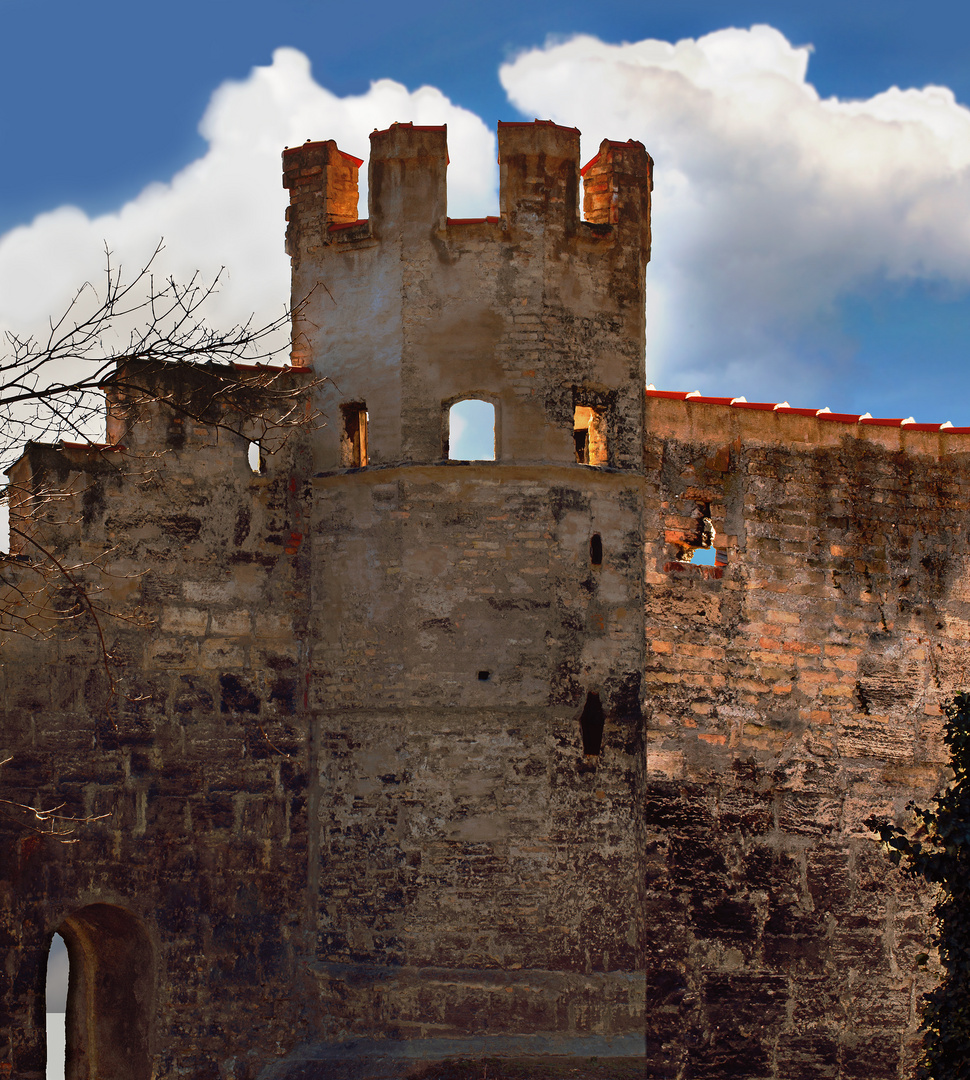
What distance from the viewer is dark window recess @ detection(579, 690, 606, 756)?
31.5ft

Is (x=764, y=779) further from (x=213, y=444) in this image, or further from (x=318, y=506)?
(x=213, y=444)

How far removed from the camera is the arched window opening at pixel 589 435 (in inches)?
396

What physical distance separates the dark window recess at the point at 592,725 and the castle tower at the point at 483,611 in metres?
0.02

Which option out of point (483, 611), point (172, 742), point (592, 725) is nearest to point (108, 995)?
point (172, 742)

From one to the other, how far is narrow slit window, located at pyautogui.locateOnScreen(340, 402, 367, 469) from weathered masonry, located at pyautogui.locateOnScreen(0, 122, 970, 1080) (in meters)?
0.07

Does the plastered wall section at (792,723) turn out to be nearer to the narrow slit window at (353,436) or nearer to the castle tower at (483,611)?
the castle tower at (483,611)

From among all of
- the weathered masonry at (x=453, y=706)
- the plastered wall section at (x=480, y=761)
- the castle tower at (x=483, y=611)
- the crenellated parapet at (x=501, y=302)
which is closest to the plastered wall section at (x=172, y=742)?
the weathered masonry at (x=453, y=706)

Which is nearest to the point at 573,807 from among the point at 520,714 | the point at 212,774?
the point at 520,714

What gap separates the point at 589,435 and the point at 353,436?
1948 mm

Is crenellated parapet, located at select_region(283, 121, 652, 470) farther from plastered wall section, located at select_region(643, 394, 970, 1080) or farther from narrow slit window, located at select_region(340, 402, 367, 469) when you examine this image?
plastered wall section, located at select_region(643, 394, 970, 1080)

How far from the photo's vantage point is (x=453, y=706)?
31.2 feet

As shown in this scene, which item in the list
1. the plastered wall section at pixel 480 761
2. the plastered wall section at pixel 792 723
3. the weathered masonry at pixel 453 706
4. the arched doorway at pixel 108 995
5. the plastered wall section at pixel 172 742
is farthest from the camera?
the arched doorway at pixel 108 995

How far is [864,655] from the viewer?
10.7 meters

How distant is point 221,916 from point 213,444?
3725 mm
